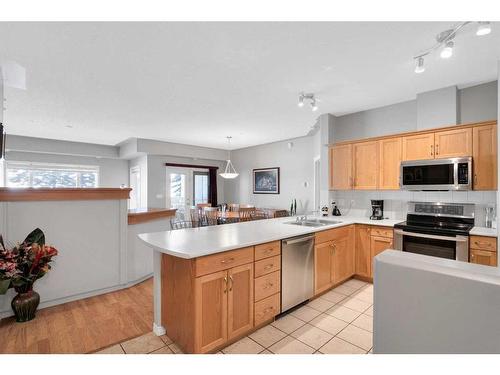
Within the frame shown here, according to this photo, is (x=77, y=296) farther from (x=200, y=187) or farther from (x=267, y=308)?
(x=200, y=187)

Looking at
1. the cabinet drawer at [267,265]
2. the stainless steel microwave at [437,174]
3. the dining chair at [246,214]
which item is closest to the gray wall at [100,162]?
the dining chair at [246,214]

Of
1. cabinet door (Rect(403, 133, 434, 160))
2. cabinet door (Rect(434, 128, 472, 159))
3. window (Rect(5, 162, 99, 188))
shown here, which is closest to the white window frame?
window (Rect(5, 162, 99, 188))

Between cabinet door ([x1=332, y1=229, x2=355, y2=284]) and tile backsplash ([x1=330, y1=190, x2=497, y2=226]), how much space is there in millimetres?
795

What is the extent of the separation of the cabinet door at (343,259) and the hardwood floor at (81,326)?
226cm

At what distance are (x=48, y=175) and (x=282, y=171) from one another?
6.62 meters

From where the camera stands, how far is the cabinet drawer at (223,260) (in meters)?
1.85

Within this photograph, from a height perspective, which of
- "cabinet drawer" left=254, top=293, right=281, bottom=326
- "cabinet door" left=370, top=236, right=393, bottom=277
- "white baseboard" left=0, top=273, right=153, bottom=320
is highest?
"cabinet door" left=370, top=236, right=393, bottom=277

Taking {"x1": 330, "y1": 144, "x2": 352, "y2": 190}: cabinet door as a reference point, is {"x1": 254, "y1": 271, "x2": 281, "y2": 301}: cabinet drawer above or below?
below

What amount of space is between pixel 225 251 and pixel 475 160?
3076 millimetres

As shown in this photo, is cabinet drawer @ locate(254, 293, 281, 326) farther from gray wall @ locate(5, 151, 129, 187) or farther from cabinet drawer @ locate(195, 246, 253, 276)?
gray wall @ locate(5, 151, 129, 187)

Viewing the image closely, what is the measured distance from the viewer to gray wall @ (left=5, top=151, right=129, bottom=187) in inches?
258

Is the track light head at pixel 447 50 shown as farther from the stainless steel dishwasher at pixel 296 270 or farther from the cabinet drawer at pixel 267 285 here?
the cabinet drawer at pixel 267 285

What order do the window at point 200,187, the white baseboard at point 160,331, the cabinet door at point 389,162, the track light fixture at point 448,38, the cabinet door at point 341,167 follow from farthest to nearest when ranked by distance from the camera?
the window at point 200,187
the cabinet door at point 341,167
the cabinet door at point 389,162
the white baseboard at point 160,331
the track light fixture at point 448,38

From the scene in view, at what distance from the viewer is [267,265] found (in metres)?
2.36
